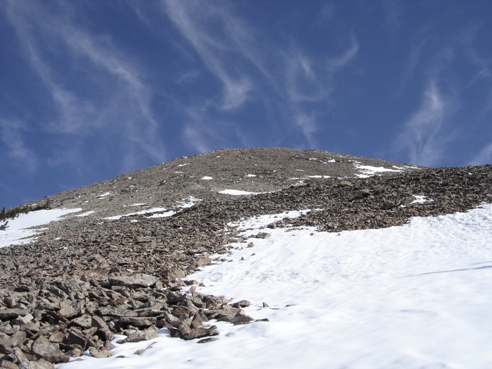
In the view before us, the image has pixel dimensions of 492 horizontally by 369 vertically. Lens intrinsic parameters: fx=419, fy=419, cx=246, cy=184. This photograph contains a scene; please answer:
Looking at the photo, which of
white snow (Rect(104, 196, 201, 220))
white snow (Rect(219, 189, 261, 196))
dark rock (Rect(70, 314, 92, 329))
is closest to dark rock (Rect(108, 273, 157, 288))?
dark rock (Rect(70, 314, 92, 329))

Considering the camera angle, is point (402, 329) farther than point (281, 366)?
Yes

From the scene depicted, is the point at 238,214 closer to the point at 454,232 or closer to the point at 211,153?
the point at 454,232

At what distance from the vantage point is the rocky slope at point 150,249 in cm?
680

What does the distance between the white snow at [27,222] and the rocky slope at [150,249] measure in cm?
192

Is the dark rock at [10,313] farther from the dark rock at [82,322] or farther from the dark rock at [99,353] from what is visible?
the dark rock at [99,353]

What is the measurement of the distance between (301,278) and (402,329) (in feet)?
16.8

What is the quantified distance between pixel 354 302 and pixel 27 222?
29494mm

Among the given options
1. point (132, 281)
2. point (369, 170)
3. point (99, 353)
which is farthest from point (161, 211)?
point (369, 170)

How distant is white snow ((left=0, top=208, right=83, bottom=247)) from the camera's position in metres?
24.8

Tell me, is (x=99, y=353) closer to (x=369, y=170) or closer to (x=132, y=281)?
(x=132, y=281)

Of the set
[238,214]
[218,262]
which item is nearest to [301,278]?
[218,262]

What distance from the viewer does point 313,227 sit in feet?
55.3

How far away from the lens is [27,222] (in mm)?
31359

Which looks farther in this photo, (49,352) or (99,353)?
(99,353)
